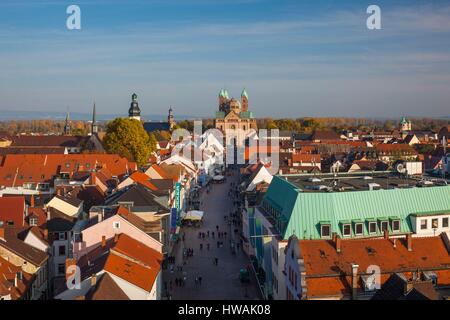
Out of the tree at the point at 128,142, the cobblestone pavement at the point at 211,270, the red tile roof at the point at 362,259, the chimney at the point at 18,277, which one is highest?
the tree at the point at 128,142

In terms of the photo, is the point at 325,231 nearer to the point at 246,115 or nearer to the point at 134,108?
the point at 134,108

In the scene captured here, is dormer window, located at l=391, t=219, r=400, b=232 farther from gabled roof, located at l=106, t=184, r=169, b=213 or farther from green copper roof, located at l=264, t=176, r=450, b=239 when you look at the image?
gabled roof, located at l=106, t=184, r=169, b=213

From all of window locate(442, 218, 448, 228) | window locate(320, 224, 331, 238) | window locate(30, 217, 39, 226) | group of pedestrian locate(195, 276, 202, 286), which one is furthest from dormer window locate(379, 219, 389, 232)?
window locate(30, 217, 39, 226)

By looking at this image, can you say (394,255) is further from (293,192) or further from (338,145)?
(338,145)

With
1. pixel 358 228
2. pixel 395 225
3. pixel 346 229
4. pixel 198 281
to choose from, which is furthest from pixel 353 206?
pixel 198 281

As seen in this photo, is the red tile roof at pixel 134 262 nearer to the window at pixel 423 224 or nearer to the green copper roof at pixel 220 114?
the window at pixel 423 224

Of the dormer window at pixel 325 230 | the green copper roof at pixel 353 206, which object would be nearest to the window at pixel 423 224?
the green copper roof at pixel 353 206

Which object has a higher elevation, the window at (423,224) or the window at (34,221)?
the window at (423,224)
